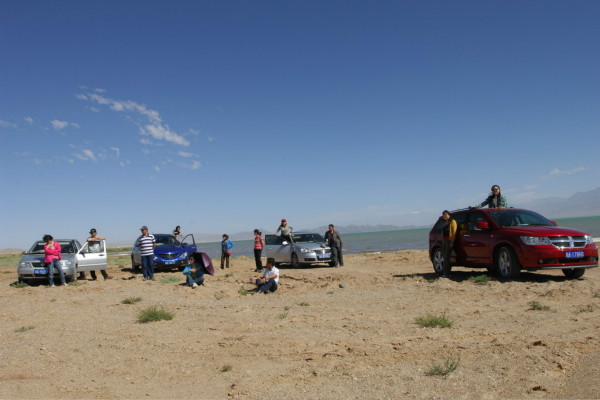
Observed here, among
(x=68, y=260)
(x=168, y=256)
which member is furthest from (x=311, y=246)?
(x=68, y=260)

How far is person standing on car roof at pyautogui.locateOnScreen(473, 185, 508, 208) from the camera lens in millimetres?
11836

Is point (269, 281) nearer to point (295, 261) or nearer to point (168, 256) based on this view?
point (295, 261)

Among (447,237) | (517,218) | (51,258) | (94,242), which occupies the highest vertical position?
(94,242)

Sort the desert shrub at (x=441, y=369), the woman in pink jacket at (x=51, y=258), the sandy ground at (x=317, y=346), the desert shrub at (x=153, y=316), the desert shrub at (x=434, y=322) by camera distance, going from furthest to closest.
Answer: the woman in pink jacket at (x=51, y=258) → the desert shrub at (x=153, y=316) → the desert shrub at (x=434, y=322) → the desert shrub at (x=441, y=369) → the sandy ground at (x=317, y=346)

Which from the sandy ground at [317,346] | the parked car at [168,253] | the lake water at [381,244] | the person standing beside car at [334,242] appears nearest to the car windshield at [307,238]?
the person standing beside car at [334,242]

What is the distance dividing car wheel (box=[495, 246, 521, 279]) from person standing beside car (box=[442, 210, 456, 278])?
1123 mm

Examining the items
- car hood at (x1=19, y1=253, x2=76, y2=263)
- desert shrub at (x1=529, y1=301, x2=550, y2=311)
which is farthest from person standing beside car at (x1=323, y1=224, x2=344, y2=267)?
desert shrub at (x1=529, y1=301, x2=550, y2=311)

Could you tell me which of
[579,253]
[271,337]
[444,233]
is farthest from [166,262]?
[579,253]

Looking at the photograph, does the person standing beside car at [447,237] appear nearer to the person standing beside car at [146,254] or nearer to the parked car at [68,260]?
the person standing beside car at [146,254]

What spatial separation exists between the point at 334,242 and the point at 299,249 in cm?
141

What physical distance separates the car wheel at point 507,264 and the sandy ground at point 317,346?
474 mm

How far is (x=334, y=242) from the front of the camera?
1769 centimetres

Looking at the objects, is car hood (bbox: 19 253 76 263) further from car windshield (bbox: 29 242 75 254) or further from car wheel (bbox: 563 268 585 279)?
car wheel (bbox: 563 268 585 279)

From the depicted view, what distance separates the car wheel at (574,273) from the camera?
1042 cm
